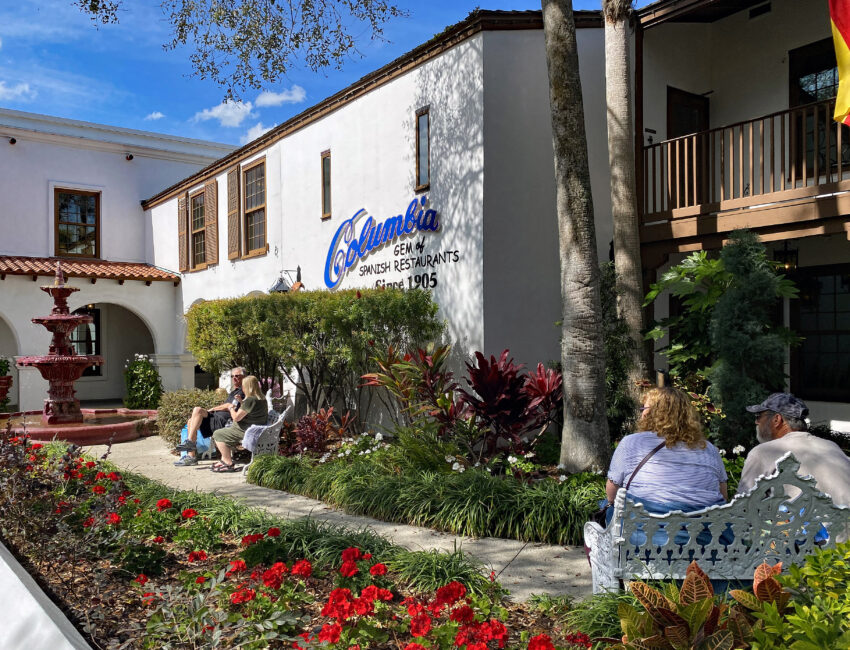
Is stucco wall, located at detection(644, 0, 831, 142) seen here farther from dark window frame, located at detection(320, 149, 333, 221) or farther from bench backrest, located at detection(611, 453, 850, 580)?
bench backrest, located at detection(611, 453, 850, 580)

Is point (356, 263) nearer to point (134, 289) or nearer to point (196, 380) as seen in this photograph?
point (134, 289)

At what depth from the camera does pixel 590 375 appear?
715cm

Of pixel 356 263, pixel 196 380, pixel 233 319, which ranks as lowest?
pixel 196 380

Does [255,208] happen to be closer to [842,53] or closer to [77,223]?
[77,223]

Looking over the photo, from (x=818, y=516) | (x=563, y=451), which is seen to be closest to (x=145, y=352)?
(x=563, y=451)

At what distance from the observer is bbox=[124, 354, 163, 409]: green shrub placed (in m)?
17.4

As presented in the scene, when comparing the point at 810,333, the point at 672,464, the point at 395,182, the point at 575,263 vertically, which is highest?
the point at 395,182

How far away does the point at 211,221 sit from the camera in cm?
1686

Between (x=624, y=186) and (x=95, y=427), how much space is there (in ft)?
30.3

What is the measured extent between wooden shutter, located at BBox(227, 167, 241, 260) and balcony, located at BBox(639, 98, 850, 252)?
370 inches

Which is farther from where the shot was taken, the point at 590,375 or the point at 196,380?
the point at 196,380

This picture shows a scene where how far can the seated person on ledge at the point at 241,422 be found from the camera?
29.1 ft

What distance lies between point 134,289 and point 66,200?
11.6 feet

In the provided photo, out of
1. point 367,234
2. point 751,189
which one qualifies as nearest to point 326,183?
point 367,234
